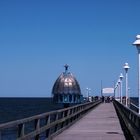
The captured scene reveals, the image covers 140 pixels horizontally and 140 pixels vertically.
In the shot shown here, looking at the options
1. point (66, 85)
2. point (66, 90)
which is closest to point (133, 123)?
point (66, 90)

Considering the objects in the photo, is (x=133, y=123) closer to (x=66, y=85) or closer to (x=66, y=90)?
(x=66, y=90)

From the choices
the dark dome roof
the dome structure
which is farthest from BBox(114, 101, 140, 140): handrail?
the dark dome roof

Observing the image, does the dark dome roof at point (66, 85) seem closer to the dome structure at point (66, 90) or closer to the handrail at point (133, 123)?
the dome structure at point (66, 90)

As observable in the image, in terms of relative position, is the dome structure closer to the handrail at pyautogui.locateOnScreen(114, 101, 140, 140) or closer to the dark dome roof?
the dark dome roof

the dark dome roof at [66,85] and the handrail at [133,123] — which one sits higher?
the dark dome roof at [66,85]

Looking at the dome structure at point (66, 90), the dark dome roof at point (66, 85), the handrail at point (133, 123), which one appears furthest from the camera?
the dark dome roof at point (66, 85)

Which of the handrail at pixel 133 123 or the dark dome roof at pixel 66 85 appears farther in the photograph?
the dark dome roof at pixel 66 85

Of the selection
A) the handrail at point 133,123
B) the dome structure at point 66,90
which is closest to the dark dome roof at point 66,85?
the dome structure at point 66,90

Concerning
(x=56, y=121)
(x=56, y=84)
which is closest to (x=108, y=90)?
(x=56, y=84)

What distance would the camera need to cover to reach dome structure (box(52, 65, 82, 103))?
3100 cm

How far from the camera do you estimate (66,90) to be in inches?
1241

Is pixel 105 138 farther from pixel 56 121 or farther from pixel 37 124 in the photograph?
pixel 37 124

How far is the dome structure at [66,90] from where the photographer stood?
31.0 meters

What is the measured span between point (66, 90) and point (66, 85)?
715mm
